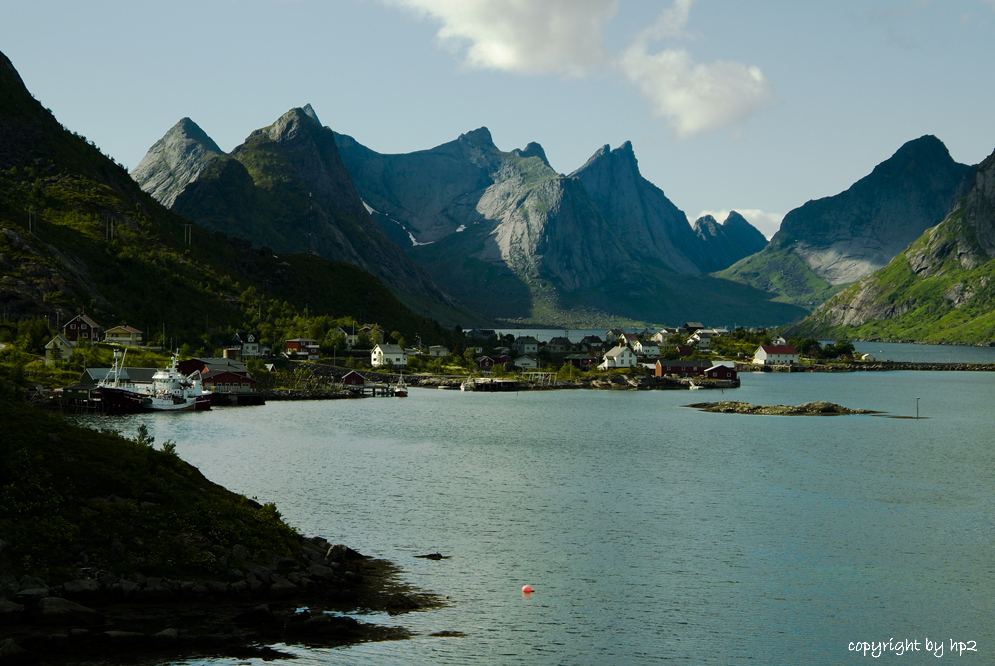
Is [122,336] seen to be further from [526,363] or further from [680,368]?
[680,368]

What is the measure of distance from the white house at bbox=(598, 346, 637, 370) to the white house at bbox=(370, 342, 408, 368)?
4379cm

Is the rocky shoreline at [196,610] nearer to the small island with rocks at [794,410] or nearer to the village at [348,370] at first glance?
the village at [348,370]

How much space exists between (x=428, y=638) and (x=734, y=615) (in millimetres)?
12876

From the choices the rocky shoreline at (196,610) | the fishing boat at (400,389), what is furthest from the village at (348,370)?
the rocky shoreline at (196,610)

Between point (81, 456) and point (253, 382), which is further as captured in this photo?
point (253, 382)

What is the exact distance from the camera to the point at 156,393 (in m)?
118

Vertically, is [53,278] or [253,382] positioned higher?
[53,278]

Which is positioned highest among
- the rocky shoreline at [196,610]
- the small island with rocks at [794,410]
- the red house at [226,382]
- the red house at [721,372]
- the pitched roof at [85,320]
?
the pitched roof at [85,320]

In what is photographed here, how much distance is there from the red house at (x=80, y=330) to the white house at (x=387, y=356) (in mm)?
53353

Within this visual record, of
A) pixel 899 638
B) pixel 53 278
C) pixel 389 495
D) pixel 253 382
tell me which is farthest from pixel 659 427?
pixel 53 278

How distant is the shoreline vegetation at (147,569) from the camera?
31.5m

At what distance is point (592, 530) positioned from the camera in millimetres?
51844

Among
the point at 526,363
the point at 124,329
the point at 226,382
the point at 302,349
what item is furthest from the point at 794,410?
the point at 124,329

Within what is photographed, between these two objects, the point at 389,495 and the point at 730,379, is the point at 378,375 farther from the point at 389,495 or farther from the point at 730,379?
the point at 389,495
